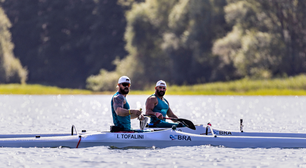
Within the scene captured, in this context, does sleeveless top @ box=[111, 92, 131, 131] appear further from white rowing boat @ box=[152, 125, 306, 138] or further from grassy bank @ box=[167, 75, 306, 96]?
grassy bank @ box=[167, 75, 306, 96]

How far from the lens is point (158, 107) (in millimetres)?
17891

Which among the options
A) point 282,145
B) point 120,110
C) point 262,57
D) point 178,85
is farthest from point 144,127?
point 178,85

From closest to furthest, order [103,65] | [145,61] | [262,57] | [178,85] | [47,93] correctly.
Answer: [262,57] → [178,85] → [145,61] → [47,93] → [103,65]

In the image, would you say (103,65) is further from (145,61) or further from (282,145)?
(282,145)

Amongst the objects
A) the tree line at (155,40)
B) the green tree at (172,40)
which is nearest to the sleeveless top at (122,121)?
the tree line at (155,40)

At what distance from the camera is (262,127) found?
2477 centimetres

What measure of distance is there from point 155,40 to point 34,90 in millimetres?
21074

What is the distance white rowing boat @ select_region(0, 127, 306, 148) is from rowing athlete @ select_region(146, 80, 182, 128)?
2.81 ft

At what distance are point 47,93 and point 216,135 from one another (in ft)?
229

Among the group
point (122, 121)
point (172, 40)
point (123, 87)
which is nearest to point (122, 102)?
point (123, 87)

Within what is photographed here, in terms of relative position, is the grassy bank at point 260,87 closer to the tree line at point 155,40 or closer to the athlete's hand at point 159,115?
the tree line at point 155,40

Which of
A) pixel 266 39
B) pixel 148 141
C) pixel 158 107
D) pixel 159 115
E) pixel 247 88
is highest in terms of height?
pixel 266 39

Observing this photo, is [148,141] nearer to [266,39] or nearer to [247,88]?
[266,39]

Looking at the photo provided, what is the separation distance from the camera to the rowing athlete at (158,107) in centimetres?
1764
